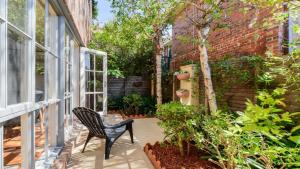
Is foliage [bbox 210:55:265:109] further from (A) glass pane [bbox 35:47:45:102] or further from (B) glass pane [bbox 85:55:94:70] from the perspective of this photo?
(B) glass pane [bbox 85:55:94:70]

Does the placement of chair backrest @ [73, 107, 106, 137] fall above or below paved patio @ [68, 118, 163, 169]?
above

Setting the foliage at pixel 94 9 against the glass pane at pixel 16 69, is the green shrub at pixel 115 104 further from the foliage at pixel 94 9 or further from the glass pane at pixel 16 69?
the glass pane at pixel 16 69

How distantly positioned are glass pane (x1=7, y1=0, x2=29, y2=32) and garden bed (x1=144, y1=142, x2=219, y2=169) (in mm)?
2525

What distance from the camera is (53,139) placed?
3.46 metres

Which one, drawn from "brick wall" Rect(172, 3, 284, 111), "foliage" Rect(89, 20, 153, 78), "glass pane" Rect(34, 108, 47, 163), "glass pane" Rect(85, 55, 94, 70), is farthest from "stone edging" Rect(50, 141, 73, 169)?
"foliage" Rect(89, 20, 153, 78)

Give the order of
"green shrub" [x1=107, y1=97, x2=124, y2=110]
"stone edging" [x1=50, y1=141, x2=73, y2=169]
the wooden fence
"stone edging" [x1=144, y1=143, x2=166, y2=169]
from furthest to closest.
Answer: the wooden fence, "green shrub" [x1=107, y1=97, x2=124, y2=110], "stone edging" [x1=144, y1=143, x2=166, y2=169], "stone edging" [x1=50, y1=141, x2=73, y2=169]

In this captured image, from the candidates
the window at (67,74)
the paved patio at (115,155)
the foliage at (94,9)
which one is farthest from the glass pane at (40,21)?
the foliage at (94,9)

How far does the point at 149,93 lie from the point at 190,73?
13.3 feet

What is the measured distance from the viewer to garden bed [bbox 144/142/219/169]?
132 inches

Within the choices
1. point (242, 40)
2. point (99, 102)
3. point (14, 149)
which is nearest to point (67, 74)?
point (14, 149)

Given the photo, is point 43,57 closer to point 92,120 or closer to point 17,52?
point 17,52

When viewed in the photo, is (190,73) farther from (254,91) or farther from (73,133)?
(73,133)

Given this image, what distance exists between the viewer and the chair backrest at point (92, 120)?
3979 millimetres

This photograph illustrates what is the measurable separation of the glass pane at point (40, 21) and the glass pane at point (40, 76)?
0.47ft
